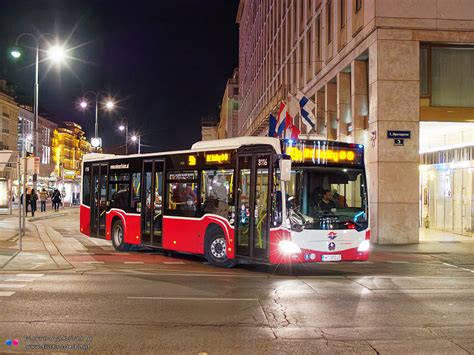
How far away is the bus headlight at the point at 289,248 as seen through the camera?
12648 millimetres

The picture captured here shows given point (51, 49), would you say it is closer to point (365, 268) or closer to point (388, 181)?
point (388, 181)

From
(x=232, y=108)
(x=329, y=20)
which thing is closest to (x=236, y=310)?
(x=329, y=20)

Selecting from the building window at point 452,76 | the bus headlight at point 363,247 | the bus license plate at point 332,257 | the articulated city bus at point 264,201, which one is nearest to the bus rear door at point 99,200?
the articulated city bus at point 264,201

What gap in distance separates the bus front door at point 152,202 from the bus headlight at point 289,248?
4898 millimetres

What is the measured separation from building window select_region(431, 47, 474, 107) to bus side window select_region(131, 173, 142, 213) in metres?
12.3

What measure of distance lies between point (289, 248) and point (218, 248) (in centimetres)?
246

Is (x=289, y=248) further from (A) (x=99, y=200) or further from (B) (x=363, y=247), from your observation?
(A) (x=99, y=200)

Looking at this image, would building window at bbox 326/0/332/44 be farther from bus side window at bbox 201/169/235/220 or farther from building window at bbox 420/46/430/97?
bus side window at bbox 201/169/235/220

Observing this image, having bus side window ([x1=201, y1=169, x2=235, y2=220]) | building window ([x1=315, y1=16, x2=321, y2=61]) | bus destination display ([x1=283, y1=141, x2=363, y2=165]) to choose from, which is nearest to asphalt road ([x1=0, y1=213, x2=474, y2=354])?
bus side window ([x1=201, y1=169, x2=235, y2=220])

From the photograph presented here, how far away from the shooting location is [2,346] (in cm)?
666

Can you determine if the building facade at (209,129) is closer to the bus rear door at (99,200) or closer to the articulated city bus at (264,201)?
the bus rear door at (99,200)

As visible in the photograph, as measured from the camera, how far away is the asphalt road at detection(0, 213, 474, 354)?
692 centimetres

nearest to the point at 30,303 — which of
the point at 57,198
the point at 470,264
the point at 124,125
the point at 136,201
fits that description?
the point at 136,201

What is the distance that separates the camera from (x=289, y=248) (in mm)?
12648
